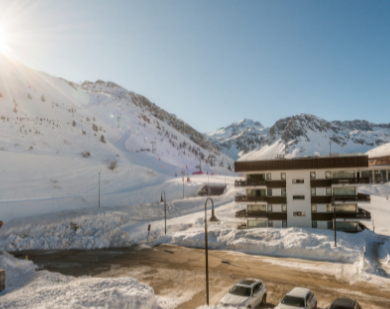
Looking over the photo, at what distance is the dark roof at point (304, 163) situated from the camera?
37.3m

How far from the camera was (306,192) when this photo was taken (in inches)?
1565

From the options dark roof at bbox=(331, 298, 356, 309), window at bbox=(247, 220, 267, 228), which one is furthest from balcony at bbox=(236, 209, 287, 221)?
dark roof at bbox=(331, 298, 356, 309)

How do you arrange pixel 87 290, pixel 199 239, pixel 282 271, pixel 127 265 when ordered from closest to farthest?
pixel 87 290, pixel 282 271, pixel 127 265, pixel 199 239

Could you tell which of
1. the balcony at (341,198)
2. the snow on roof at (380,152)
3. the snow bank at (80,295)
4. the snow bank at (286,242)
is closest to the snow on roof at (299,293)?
the snow bank at (80,295)

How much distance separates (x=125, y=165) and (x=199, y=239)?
5903 centimetres

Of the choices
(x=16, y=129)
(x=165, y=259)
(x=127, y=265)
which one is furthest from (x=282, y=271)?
(x=16, y=129)

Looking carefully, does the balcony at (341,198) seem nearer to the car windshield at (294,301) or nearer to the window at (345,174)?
the window at (345,174)

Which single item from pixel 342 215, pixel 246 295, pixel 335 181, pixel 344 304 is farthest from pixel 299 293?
pixel 335 181

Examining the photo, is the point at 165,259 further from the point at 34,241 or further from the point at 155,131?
the point at 155,131

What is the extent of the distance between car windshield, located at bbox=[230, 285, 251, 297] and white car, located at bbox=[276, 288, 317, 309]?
2.11 metres

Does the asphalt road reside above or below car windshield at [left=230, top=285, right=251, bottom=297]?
below

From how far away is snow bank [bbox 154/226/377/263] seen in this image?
98.7ft

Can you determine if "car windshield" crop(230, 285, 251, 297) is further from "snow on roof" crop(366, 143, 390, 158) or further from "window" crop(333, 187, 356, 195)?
"snow on roof" crop(366, 143, 390, 158)

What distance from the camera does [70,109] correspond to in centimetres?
12106
